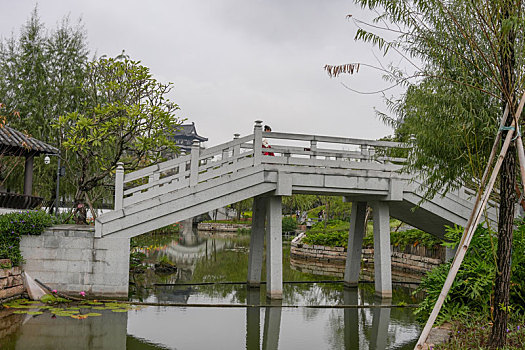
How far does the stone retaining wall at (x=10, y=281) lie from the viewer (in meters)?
9.79

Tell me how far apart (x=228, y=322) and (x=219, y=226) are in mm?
34941

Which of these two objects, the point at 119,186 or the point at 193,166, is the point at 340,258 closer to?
the point at 193,166

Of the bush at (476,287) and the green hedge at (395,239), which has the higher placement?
the green hedge at (395,239)

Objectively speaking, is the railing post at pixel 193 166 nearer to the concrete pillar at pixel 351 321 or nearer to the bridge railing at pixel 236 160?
the bridge railing at pixel 236 160

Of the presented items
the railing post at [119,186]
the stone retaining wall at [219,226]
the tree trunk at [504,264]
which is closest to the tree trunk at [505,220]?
the tree trunk at [504,264]

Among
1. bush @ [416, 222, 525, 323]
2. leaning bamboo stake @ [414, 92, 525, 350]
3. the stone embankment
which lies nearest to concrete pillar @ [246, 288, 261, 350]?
bush @ [416, 222, 525, 323]

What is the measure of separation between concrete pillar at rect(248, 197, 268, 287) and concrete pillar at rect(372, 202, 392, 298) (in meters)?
3.06

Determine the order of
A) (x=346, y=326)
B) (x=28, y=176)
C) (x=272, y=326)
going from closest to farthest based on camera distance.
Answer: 1. (x=272, y=326)
2. (x=346, y=326)
3. (x=28, y=176)

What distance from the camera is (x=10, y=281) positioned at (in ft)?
33.0

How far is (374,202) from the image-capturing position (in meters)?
13.5

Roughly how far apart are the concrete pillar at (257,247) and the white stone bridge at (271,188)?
28 mm

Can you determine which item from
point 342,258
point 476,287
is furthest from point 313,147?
point 342,258

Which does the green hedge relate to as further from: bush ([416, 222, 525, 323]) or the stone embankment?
bush ([416, 222, 525, 323])

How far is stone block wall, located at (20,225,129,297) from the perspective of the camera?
35.0 ft
